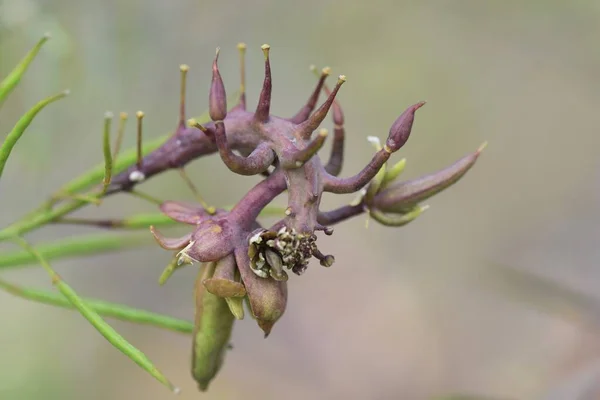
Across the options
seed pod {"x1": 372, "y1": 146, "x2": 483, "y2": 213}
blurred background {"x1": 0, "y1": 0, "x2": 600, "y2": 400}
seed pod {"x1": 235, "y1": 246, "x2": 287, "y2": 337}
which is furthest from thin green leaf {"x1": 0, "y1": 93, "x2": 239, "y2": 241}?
blurred background {"x1": 0, "y1": 0, "x2": 600, "y2": 400}

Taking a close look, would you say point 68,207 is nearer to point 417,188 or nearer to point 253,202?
point 253,202

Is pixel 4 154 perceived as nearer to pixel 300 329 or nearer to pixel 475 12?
Answer: pixel 300 329

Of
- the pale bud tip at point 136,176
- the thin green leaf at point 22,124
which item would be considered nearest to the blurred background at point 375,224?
the pale bud tip at point 136,176

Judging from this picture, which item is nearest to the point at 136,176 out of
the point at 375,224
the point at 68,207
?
the point at 68,207

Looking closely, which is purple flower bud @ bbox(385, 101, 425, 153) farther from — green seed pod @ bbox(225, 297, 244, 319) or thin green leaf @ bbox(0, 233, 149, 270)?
thin green leaf @ bbox(0, 233, 149, 270)

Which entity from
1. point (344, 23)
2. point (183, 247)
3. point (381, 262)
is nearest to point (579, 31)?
point (344, 23)

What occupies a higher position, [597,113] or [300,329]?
[597,113]

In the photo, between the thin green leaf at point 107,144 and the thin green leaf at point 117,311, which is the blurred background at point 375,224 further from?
the thin green leaf at point 107,144
